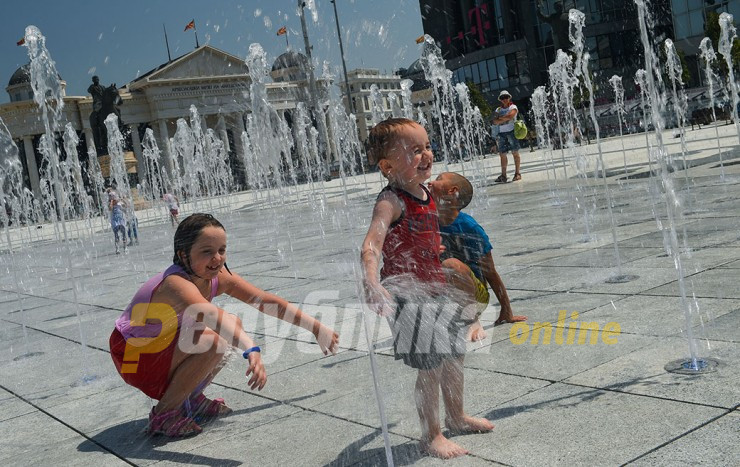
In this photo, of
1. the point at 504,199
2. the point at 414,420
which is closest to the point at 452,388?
the point at 414,420

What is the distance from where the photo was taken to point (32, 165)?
69.2 m

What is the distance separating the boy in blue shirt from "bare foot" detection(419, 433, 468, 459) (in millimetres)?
668

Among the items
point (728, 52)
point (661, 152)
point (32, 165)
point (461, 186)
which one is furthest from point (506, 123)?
point (32, 165)

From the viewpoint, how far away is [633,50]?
5475 centimetres

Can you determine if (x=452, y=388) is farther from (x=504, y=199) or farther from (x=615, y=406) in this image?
(x=504, y=199)

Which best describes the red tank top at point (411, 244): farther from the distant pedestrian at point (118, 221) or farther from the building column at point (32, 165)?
the building column at point (32, 165)

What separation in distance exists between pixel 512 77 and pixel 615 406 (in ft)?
192

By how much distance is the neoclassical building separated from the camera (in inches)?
2702

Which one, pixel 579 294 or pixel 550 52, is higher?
pixel 550 52

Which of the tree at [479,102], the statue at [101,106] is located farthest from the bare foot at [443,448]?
the tree at [479,102]

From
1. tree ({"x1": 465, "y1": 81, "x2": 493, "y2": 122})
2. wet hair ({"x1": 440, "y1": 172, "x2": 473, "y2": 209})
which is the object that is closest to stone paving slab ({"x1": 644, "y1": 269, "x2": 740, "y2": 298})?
wet hair ({"x1": 440, "y1": 172, "x2": 473, "y2": 209})

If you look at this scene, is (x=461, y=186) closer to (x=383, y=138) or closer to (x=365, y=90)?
Answer: (x=383, y=138)

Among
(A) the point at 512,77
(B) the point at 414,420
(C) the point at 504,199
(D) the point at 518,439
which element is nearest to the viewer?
(D) the point at 518,439

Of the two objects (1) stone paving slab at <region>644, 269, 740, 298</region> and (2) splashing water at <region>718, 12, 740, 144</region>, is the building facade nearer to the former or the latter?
(2) splashing water at <region>718, 12, 740, 144</region>
